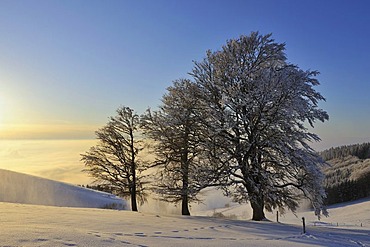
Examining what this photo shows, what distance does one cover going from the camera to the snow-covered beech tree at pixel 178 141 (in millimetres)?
19425

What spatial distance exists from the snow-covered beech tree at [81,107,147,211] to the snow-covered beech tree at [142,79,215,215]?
339cm

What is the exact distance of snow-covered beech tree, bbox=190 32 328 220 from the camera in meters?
17.8

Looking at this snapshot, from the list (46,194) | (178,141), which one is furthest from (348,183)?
(178,141)

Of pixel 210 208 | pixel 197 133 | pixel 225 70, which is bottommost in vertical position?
pixel 210 208

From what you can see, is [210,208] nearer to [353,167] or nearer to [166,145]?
[353,167]

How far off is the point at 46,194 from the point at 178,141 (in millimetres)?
19244

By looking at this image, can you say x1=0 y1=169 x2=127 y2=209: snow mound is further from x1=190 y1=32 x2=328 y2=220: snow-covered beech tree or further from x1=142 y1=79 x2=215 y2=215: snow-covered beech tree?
x1=190 y1=32 x2=328 y2=220: snow-covered beech tree

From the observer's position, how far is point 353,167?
80.1 m

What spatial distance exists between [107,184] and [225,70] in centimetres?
1150

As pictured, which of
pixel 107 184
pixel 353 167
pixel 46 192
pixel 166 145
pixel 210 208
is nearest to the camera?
pixel 166 145

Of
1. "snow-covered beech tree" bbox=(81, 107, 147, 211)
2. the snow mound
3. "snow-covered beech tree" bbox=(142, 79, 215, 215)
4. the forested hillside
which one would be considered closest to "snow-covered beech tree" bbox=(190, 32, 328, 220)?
"snow-covered beech tree" bbox=(142, 79, 215, 215)

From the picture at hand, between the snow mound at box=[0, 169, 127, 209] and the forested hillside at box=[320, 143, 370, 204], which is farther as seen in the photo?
the forested hillside at box=[320, 143, 370, 204]

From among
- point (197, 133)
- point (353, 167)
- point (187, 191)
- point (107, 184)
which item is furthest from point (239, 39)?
point (353, 167)

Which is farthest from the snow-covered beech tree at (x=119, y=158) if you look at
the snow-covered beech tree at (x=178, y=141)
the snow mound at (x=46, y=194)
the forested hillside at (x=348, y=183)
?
the forested hillside at (x=348, y=183)
